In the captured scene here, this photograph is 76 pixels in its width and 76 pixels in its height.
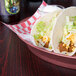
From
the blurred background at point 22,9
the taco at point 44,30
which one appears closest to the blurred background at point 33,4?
the blurred background at point 22,9

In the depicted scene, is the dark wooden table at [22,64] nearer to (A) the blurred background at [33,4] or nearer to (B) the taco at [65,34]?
(B) the taco at [65,34]

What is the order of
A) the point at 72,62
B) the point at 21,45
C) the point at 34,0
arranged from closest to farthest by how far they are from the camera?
1. the point at 72,62
2. the point at 21,45
3. the point at 34,0

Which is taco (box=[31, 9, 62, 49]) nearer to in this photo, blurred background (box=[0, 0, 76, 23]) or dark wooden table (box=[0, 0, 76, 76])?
dark wooden table (box=[0, 0, 76, 76])

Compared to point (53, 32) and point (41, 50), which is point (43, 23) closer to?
point (53, 32)

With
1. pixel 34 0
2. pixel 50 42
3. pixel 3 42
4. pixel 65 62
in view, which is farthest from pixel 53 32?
pixel 34 0

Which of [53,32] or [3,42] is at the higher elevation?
[53,32]

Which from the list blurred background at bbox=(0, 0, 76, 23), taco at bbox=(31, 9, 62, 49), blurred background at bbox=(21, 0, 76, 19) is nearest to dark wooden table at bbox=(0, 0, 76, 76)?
taco at bbox=(31, 9, 62, 49)
